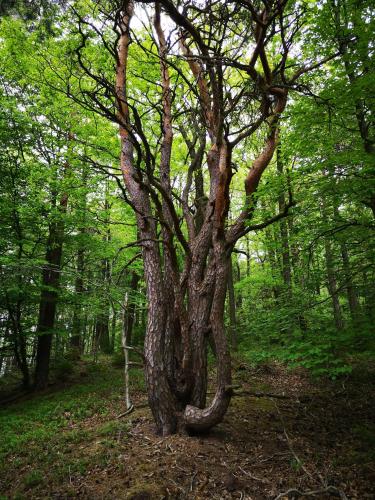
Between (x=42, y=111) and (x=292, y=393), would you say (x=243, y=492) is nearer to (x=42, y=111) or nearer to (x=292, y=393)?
(x=292, y=393)

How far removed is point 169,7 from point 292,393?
830cm

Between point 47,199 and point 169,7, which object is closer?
point 169,7

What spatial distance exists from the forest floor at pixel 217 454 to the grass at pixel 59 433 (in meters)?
0.02

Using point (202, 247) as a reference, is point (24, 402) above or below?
below

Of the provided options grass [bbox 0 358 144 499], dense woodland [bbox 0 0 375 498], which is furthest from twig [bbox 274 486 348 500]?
grass [bbox 0 358 144 499]

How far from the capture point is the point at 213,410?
14.5ft

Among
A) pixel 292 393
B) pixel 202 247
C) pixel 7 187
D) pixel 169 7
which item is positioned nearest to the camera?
pixel 169 7

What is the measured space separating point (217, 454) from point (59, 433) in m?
3.85

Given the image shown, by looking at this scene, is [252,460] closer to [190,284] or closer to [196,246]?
[190,284]

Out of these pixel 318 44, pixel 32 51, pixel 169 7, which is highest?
pixel 32 51

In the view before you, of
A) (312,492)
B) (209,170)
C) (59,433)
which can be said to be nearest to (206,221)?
(209,170)

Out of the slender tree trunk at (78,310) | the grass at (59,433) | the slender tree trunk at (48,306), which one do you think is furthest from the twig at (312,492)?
the slender tree trunk at (48,306)

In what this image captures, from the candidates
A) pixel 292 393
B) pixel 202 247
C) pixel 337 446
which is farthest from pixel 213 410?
pixel 292 393

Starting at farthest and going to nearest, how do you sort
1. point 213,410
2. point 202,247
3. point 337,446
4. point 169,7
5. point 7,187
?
point 7,187 < point 202,247 < point 337,446 < point 213,410 < point 169,7
